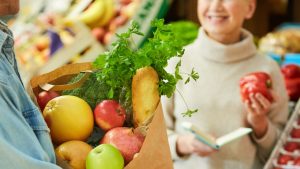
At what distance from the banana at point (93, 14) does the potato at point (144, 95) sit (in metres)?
2.83

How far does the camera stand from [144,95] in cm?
153

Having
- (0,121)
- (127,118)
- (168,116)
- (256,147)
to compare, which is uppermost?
(0,121)

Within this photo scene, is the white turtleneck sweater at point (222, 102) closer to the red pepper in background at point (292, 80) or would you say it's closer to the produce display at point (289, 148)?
the produce display at point (289, 148)

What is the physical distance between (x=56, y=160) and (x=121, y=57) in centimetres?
34

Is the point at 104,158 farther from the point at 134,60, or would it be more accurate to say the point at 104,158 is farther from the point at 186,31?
the point at 186,31

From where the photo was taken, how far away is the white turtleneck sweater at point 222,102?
101 inches

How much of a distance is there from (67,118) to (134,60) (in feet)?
0.78

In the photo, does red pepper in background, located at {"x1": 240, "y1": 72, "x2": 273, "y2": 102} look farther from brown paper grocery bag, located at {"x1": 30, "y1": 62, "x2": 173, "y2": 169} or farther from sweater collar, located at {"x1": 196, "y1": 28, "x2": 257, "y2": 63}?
brown paper grocery bag, located at {"x1": 30, "y1": 62, "x2": 173, "y2": 169}

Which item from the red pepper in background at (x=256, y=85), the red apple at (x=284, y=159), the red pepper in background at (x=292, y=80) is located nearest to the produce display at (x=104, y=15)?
the red pepper in background at (x=292, y=80)

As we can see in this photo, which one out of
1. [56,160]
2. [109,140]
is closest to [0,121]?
[56,160]

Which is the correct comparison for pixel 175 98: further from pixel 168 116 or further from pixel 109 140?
pixel 109 140

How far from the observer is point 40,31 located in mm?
4262

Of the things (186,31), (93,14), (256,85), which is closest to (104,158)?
(256,85)

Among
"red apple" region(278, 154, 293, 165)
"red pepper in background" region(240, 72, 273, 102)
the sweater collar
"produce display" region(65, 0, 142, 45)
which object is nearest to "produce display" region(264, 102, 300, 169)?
"red apple" region(278, 154, 293, 165)
